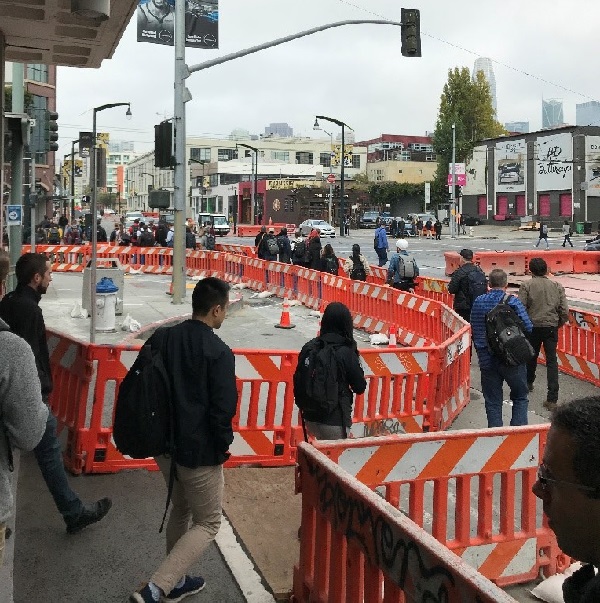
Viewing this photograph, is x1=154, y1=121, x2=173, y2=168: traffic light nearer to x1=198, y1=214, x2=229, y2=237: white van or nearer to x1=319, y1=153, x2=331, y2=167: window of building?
x1=198, y1=214, x2=229, y2=237: white van

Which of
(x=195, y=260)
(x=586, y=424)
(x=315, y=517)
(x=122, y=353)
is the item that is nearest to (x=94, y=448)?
(x=122, y=353)

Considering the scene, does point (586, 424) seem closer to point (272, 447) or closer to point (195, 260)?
point (272, 447)

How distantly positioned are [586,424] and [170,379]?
2.58 meters

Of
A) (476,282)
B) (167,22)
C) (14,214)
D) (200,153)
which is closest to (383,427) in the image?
(476,282)

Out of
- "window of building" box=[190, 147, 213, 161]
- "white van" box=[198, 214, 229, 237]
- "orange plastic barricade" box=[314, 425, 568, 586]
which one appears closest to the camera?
"orange plastic barricade" box=[314, 425, 568, 586]

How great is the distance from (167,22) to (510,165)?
184 feet

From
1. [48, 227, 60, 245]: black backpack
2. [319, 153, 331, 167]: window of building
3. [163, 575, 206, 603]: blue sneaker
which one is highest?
[319, 153, 331, 167]: window of building

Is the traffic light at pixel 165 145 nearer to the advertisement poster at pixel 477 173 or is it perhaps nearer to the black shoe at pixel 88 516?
the black shoe at pixel 88 516

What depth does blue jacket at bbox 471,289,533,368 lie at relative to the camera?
7.78 metres

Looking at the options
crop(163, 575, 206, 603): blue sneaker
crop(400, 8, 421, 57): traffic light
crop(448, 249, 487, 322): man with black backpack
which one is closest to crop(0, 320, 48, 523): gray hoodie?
crop(163, 575, 206, 603): blue sneaker

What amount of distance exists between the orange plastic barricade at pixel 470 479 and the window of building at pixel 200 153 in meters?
120

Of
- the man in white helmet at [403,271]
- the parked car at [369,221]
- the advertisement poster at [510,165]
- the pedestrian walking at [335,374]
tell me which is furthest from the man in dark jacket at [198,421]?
the parked car at [369,221]

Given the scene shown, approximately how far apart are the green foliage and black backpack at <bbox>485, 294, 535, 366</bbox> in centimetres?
8095

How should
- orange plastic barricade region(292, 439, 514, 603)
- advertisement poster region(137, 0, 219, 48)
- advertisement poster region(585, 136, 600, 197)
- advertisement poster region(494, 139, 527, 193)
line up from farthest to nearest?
advertisement poster region(494, 139, 527, 193) < advertisement poster region(585, 136, 600, 197) < advertisement poster region(137, 0, 219, 48) < orange plastic barricade region(292, 439, 514, 603)
